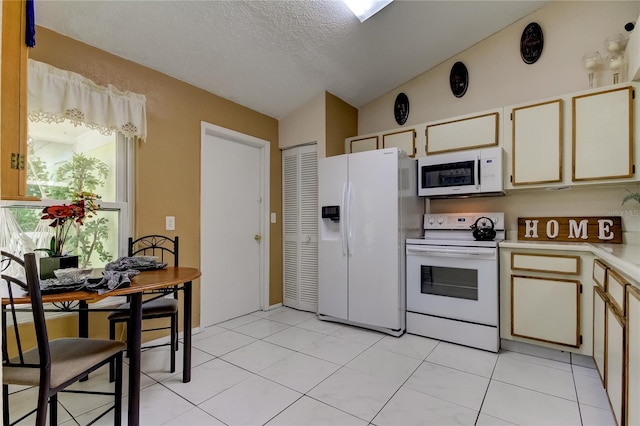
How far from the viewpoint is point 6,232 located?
2.03 meters

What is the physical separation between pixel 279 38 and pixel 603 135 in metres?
2.70

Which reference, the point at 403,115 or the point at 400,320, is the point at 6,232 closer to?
the point at 400,320

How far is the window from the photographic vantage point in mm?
2115

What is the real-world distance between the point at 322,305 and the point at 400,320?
0.83 meters

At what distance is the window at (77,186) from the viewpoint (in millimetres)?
2115

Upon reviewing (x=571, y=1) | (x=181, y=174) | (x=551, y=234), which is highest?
(x=571, y=1)

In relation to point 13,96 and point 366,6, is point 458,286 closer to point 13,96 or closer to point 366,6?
point 366,6

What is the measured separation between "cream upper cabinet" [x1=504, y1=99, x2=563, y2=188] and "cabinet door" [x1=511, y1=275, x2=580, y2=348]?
857 mm

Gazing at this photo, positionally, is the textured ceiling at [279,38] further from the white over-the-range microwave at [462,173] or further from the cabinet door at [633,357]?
the cabinet door at [633,357]

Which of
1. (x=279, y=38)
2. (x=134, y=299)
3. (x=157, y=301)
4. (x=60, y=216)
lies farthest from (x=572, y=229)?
(x=60, y=216)

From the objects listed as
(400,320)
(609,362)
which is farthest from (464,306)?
(609,362)

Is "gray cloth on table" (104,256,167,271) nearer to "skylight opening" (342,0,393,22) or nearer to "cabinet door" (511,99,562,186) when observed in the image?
"skylight opening" (342,0,393,22)

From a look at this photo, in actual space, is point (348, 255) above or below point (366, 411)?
above

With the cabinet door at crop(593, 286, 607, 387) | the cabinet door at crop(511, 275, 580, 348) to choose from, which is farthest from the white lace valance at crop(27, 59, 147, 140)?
the cabinet door at crop(593, 286, 607, 387)
